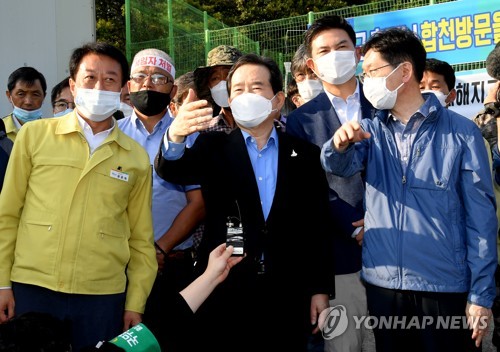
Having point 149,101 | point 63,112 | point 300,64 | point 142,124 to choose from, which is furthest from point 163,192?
point 63,112

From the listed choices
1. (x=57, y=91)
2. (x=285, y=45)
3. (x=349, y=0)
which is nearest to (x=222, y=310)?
(x=57, y=91)

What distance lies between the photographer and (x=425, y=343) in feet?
8.90

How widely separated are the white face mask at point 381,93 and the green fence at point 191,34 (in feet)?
24.9

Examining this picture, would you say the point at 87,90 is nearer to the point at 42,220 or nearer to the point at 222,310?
the point at 42,220

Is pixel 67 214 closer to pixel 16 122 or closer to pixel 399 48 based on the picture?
pixel 399 48

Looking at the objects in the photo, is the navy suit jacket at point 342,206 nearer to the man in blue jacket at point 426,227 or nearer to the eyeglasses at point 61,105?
the man in blue jacket at point 426,227

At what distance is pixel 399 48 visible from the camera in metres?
3.02

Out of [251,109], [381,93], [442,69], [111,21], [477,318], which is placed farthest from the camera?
[111,21]

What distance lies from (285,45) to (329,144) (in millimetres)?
8106

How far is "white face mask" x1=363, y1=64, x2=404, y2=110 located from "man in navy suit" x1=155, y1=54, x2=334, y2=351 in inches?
16.8

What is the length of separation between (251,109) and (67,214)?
3.61 ft

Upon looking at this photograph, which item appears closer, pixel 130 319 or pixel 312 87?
pixel 130 319

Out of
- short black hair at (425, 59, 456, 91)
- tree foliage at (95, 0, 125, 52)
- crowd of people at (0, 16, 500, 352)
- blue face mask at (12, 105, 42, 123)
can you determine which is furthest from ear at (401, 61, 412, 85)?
tree foliage at (95, 0, 125, 52)

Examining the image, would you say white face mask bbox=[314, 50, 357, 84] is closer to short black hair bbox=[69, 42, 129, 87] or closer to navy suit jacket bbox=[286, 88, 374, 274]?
navy suit jacket bbox=[286, 88, 374, 274]
